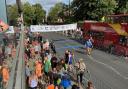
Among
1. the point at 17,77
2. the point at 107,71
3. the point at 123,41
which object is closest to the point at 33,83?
the point at 17,77

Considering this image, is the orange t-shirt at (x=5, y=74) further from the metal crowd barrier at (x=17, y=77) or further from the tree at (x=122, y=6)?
the tree at (x=122, y=6)

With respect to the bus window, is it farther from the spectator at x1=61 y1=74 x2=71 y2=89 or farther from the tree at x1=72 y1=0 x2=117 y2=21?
the tree at x1=72 y1=0 x2=117 y2=21

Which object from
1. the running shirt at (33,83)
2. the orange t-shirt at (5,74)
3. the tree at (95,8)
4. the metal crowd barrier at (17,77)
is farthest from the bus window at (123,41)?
the tree at (95,8)

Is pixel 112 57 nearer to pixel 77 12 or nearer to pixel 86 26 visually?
pixel 86 26

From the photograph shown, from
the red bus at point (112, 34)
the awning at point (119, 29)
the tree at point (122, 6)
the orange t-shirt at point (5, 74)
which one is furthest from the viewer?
the tree at point (122, 6)

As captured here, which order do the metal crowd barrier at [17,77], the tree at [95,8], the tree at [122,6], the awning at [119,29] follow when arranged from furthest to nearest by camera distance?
the tree at [122,6] → the tree at [95,8] → the awning at [119,29] → the metal crowd barrier at [17,77]

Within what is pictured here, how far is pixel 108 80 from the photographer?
22.8m

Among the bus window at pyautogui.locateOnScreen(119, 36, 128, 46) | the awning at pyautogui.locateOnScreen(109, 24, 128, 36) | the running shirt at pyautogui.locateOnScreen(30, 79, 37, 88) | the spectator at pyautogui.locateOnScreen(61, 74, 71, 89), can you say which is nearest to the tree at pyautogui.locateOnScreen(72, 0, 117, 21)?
the awning at pyautogui.locateOnScreen(109, 24, 128, 36)

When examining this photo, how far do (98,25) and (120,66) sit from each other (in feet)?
56.2

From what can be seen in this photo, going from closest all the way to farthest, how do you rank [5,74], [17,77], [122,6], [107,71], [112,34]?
[17,77], [5,74], [107,71], [112,34], [122,6]

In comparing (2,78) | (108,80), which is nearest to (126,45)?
(108,80)

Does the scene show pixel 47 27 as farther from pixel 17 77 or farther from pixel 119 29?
pixel 17 77

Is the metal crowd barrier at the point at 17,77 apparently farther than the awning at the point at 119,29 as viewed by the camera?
No

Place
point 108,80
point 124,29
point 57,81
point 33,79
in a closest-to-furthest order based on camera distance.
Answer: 1. point 33,79
2. point 57,81
3. point 108,80
4. point 124,29
